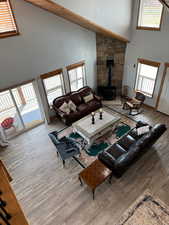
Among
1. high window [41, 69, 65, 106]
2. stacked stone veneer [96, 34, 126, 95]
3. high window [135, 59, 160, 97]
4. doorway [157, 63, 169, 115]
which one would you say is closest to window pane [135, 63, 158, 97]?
high window [135, 59, 160, 97]

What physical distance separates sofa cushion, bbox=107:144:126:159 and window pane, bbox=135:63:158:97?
11.4 ft

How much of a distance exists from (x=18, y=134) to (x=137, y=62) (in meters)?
5.82

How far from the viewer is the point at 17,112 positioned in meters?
5.87

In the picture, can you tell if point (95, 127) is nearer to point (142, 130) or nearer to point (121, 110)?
point (142, 130)

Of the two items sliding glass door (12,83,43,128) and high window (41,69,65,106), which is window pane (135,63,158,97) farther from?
sliding glass door (12,83,43,128)

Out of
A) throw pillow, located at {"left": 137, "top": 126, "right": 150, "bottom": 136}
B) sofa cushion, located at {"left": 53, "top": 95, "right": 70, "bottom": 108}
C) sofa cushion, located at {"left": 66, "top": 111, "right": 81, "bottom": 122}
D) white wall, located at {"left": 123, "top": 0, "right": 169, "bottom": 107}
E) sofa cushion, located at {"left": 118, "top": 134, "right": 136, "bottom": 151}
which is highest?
white wall, located at {"left": 123, "top": 0, "right": 169, "bottom": 107}

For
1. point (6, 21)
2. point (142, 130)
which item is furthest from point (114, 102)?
point (6, 21)

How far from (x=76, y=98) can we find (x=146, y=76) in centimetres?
319

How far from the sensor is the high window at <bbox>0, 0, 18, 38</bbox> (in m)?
4.45

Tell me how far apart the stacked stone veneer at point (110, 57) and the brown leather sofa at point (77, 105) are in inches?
45.7

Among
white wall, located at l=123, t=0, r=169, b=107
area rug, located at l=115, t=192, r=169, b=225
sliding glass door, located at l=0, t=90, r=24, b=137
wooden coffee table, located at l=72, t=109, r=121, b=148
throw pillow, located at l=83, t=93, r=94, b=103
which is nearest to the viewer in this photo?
area rug, located at l=115, t=192, r=169, b=225

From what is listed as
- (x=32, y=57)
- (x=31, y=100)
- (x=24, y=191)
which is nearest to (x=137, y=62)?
(x=32, y=57)

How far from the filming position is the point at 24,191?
174 inches

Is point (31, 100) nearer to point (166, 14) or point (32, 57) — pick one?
point (32, 57)
